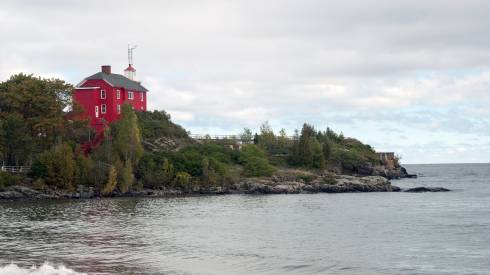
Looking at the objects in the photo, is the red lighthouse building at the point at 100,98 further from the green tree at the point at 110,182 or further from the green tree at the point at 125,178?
the green tree at the point at 110,182

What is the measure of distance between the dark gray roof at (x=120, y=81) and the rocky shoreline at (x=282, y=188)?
25569 millimetres

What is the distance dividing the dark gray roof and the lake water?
118 feet

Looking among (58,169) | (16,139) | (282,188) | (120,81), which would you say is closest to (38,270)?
(58,169)

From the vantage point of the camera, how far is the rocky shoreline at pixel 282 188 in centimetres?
8906

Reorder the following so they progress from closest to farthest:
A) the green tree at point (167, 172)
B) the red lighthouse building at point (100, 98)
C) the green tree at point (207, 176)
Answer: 1. the green tree at point (167, 172)
2. the green tree at point (207, 176)
3. the red lighthouse building at point (100, 98)

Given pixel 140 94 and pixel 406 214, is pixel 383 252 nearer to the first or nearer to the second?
pixel 406 214

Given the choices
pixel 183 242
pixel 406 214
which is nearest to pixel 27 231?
pixel 183 242

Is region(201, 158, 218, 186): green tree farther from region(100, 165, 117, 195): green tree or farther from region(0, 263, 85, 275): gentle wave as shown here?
region(0, 263, 85, 275): gentle wave

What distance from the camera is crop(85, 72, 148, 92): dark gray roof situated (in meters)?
112

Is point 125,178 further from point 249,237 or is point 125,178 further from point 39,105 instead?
point 249,237

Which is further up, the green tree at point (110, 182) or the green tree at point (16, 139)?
the green tree at point (16, 139)

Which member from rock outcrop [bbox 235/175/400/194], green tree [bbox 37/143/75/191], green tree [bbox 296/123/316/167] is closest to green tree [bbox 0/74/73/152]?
green tree [bbox 37/143/75/191]

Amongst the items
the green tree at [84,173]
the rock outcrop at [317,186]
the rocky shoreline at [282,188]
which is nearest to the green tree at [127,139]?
the green tree at [84,173]

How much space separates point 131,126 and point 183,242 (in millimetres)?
54488
